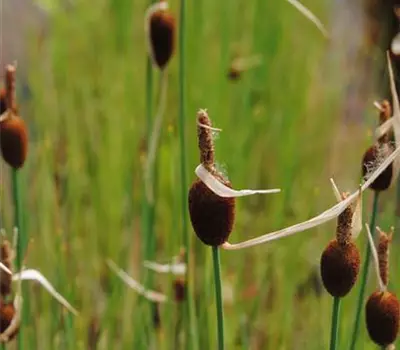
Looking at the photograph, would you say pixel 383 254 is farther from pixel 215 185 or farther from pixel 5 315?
pixel 5 315

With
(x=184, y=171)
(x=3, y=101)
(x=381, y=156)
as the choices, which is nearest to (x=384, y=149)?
(x=381, y=156)

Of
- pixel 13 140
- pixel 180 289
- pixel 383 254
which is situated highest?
pixel 13 140

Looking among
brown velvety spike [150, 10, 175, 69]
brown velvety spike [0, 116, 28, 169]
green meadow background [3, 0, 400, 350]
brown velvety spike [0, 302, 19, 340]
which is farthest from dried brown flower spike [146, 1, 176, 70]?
brown velvety spike [0, 302, 19, 340]

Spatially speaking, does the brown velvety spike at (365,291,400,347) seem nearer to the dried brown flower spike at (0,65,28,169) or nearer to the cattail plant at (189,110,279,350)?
the cattail plant at (189,110,279,350)

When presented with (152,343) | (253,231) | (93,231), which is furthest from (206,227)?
(253,231)

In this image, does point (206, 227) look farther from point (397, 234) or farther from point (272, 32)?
point (272, 32)

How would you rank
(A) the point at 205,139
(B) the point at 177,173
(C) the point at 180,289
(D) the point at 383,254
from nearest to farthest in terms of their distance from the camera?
(A) the point at 205,139 → (D) the point at 383,254 → (C) the point at 180,289 → (B) the point at 177,173

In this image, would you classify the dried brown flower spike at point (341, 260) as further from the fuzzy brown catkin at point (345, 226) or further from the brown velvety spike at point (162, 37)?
the brown velvety spike at point (162, 37)
